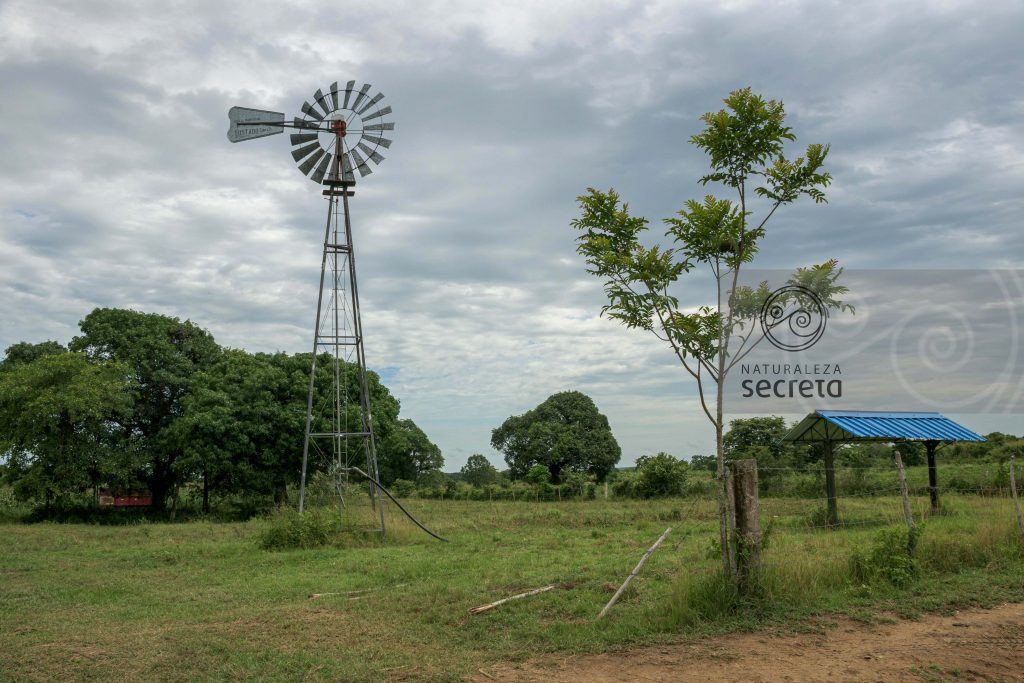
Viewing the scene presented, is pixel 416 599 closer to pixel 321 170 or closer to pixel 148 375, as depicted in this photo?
pixel 321 170

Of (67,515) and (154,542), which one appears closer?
(154,542)

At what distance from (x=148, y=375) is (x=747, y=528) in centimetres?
2938

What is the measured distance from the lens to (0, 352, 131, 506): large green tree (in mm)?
27078

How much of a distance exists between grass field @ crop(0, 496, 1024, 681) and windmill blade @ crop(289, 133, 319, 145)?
10213 millimetres

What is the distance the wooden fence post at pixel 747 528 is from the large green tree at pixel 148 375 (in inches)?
Result: 1074

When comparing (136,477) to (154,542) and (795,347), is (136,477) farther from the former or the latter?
(795,347)

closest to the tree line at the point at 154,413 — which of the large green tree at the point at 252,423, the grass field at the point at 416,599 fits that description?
the large green tree at the point at 252,423

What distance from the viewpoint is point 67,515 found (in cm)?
2927

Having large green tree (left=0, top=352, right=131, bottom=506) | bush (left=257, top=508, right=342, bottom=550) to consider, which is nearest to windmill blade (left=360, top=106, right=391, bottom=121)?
bush (left=257, top=508, right=342, bottom=550)

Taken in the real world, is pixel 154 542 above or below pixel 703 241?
below

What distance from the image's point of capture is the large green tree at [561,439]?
132 feet

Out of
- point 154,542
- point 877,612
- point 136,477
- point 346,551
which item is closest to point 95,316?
point 136,477

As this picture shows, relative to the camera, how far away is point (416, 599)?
1003cm

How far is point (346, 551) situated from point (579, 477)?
1975cm
